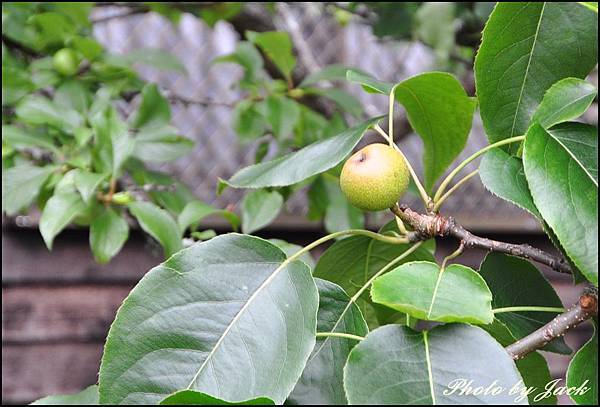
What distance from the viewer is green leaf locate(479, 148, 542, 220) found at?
502 mm

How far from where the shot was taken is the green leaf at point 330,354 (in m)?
0.55

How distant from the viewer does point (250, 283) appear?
552mm

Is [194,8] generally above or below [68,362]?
above

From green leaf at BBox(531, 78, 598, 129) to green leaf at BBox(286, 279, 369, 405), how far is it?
0.21 meters

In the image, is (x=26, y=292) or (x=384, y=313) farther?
(x=26, y=292)

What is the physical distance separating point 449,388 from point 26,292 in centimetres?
132

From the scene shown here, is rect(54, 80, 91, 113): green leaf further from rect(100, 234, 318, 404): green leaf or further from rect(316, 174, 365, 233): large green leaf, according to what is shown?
rect(100, 234, 318, 404): green leaf

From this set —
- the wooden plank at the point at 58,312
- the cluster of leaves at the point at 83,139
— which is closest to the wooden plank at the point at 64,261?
the wooden plank at the point at 58,312

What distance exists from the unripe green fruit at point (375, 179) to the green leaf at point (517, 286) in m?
0.15

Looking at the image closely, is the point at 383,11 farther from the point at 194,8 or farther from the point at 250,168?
the point at 250,168

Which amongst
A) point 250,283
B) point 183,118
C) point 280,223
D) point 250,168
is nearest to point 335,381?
point 250,283

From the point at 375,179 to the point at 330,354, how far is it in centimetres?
15

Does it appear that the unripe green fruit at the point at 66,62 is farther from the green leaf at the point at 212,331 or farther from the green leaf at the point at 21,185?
the green leaf at the point at 212,331

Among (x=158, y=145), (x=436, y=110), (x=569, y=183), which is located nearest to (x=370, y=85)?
(x=436, y=110)
